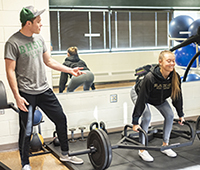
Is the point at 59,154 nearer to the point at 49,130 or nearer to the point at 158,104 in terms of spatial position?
the point at 49,130

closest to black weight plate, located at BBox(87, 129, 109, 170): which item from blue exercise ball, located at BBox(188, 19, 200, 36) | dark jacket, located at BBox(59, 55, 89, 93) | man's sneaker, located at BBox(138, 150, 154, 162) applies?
man's sneaker, located at BBox(138, 150, 154, 162)

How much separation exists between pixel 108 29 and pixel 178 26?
1112 mm

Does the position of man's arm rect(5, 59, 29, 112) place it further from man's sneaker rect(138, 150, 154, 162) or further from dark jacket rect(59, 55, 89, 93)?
man's sneaker rect(138, 150, 154, 162)

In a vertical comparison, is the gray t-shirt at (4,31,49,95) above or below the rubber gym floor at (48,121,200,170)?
above

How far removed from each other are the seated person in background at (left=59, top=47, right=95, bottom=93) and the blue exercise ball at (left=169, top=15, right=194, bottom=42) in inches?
56.0

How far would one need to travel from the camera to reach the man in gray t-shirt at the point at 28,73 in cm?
272

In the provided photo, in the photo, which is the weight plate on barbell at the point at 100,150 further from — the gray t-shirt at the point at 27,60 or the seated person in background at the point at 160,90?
the gray t-shirt at the point at 27,60

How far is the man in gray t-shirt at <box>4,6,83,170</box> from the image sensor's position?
2.72 m

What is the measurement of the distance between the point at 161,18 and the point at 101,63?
1.18 m

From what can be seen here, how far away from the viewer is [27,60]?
278cm

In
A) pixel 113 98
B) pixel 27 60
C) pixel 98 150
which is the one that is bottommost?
pixel 98 150

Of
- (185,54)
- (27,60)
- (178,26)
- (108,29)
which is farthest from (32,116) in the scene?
(185,54)

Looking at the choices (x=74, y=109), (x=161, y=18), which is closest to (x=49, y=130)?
(x=74, y=109)

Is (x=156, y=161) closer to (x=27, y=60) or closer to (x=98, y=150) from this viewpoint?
(x=98, y=150)
